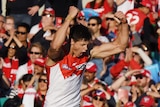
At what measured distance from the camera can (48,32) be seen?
1127 cm

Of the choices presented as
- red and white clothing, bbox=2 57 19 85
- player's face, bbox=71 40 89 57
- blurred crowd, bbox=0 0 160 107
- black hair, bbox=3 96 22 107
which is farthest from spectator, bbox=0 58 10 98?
player's face, bbox=71 40 89 57

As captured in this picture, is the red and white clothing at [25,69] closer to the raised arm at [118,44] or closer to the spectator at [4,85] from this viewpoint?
the spectator at [4,85]

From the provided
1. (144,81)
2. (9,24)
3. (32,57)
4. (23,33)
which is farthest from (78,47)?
(9,24)

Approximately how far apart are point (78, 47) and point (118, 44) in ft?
3.15

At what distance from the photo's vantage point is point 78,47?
6.89m

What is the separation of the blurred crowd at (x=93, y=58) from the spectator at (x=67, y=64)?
6.72 ft

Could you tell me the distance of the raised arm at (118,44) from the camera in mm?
7500

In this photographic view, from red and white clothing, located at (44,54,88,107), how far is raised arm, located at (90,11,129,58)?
1.51 ft

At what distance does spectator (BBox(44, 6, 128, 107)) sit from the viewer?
22.4 ft

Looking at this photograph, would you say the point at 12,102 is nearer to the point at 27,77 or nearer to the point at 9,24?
the point at 27,77

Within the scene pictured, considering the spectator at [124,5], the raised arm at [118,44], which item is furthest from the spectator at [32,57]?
the raised arm at [118,44]

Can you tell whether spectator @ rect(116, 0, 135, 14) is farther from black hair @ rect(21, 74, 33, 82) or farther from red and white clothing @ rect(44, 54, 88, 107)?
red and white clothing @ rect(44, 54, 88, 107)

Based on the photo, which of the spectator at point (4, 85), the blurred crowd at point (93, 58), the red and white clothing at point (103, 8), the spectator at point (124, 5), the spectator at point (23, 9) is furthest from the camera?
the spectator at point (124, 5)

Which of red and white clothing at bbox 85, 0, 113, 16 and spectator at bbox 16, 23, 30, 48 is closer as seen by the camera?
spectator at bbox 16, 23, 30, 48
